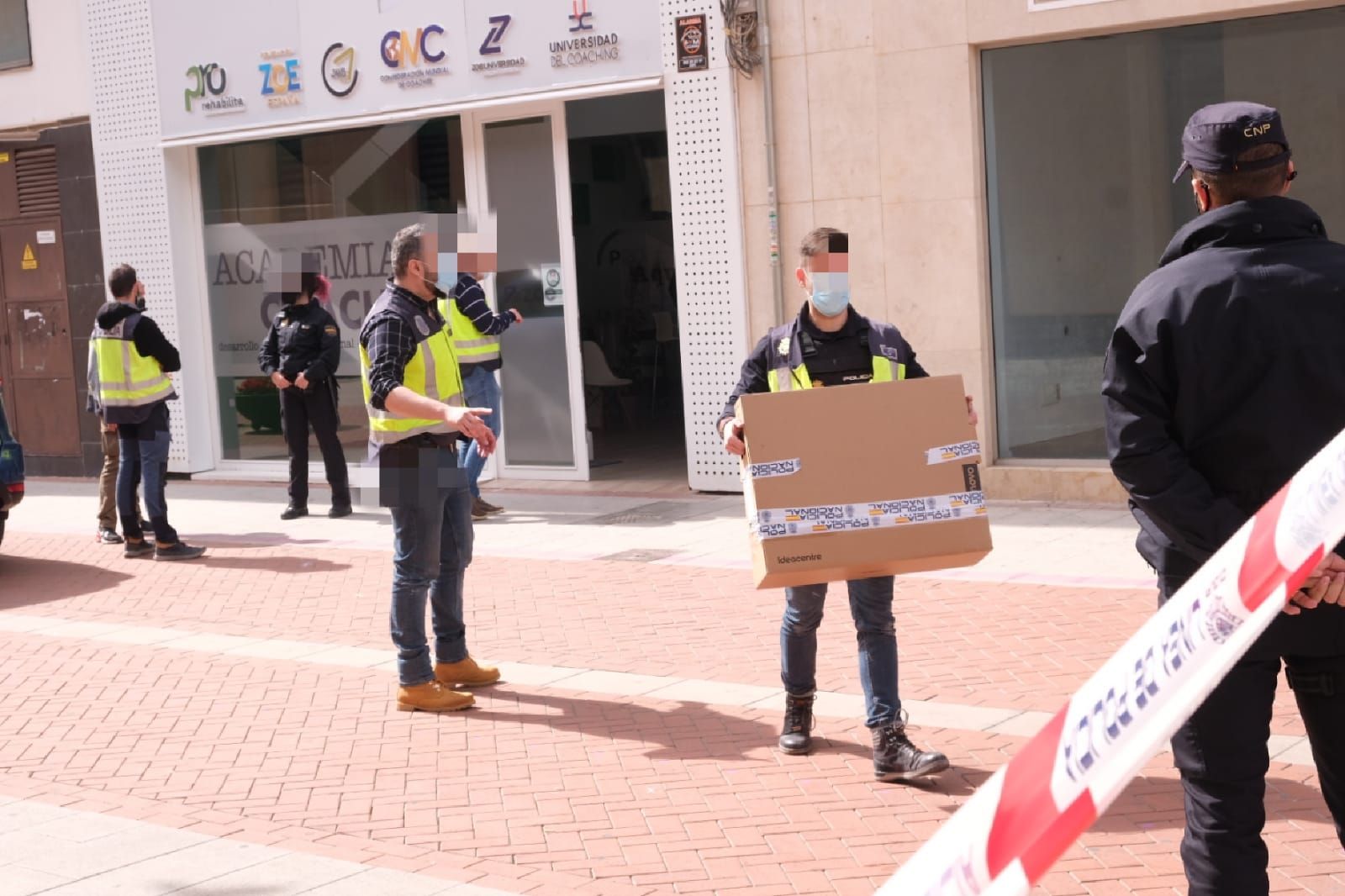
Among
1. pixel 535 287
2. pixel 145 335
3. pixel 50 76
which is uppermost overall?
pixel 50 76

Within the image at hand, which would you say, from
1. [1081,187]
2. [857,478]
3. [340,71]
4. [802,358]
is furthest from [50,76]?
[857,478]

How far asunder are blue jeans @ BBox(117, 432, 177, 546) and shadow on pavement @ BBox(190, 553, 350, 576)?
37cm

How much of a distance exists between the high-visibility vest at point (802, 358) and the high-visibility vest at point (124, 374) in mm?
7113

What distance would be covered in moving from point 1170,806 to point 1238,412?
7.45 feet

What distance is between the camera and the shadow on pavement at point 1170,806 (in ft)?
16.8

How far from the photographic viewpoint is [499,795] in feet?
19.7

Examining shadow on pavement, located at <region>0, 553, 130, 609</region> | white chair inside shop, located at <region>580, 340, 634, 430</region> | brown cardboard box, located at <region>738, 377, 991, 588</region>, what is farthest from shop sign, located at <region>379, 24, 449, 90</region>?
brown cardboard box, located at <region>738, 377, 991, 588</region>

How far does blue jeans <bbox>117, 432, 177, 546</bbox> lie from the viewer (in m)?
11.8

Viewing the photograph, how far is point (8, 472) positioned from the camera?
39.3 feet

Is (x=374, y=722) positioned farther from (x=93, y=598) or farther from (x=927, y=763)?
(x=93, y=598)

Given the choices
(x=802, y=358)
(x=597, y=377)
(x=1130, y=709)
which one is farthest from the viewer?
(x=597, y=377)

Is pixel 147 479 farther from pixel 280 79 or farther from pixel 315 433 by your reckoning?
pixel 280 79

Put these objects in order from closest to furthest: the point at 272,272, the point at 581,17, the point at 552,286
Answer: the point at 581,17 < the point at 552,286 < the point at 272,272

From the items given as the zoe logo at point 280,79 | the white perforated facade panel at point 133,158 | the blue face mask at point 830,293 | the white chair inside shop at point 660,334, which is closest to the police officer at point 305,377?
the zoe logo at point 280,79
